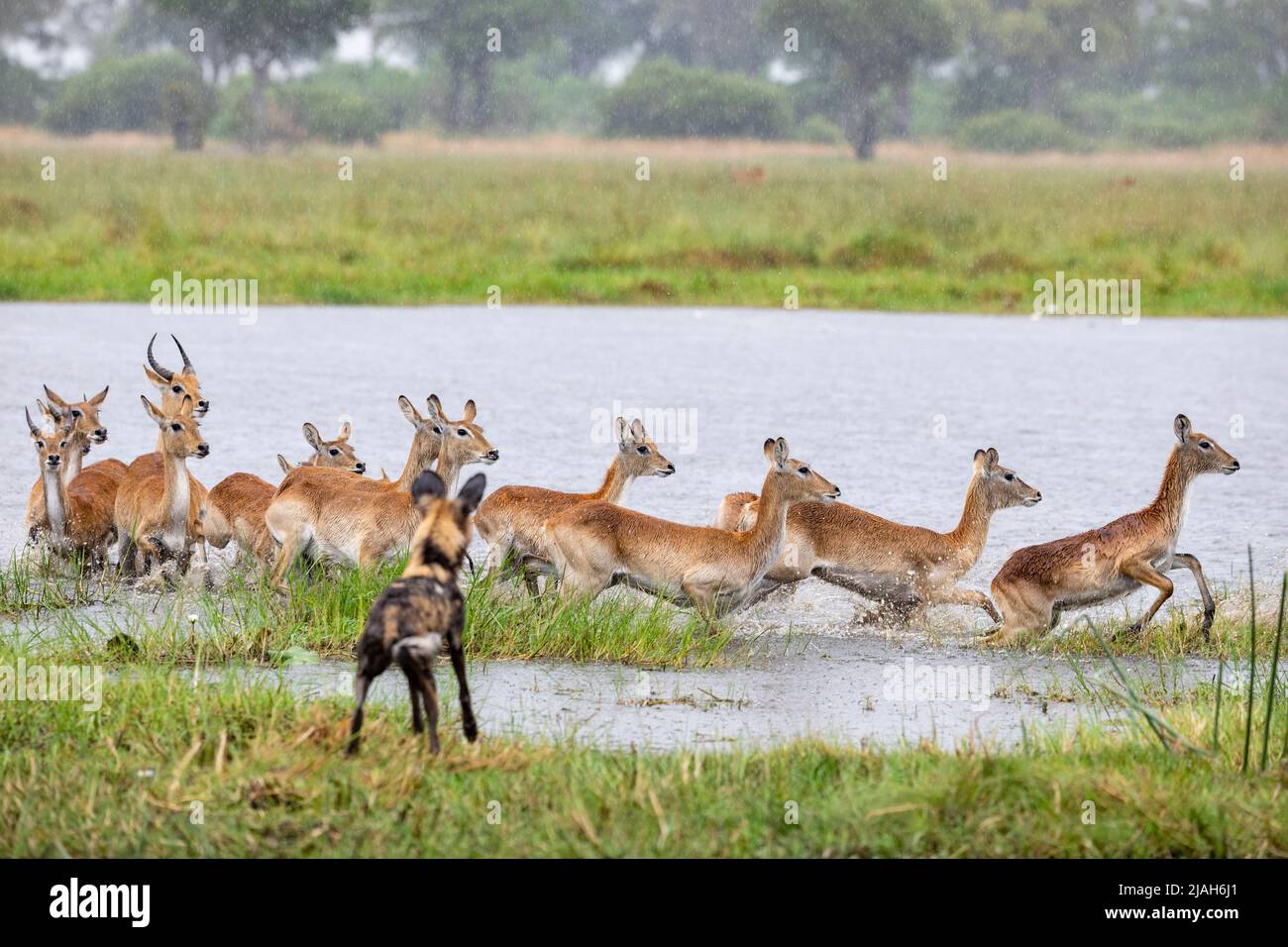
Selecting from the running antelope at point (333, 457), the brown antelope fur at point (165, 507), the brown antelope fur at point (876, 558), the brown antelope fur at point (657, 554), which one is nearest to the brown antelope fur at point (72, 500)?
the brown antelope fur at point (165, 507)

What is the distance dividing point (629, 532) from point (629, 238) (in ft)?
71.2

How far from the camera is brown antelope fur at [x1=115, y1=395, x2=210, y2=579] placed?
9.21 metres

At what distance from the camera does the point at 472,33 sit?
185 feet

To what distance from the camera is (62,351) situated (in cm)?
1966

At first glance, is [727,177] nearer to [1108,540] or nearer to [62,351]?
[62,351]

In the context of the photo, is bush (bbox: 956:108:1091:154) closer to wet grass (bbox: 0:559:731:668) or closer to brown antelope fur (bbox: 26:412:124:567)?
brown antelope fur (bbox: 26:412:124:567)

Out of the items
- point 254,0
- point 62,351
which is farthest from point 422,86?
point 62,351

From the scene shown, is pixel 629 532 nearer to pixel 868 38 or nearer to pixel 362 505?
pixel 362 505

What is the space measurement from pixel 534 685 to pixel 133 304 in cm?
1901

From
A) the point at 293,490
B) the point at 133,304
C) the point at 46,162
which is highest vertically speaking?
the point at 46,162

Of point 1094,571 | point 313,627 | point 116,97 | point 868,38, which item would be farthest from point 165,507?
point 116,97
